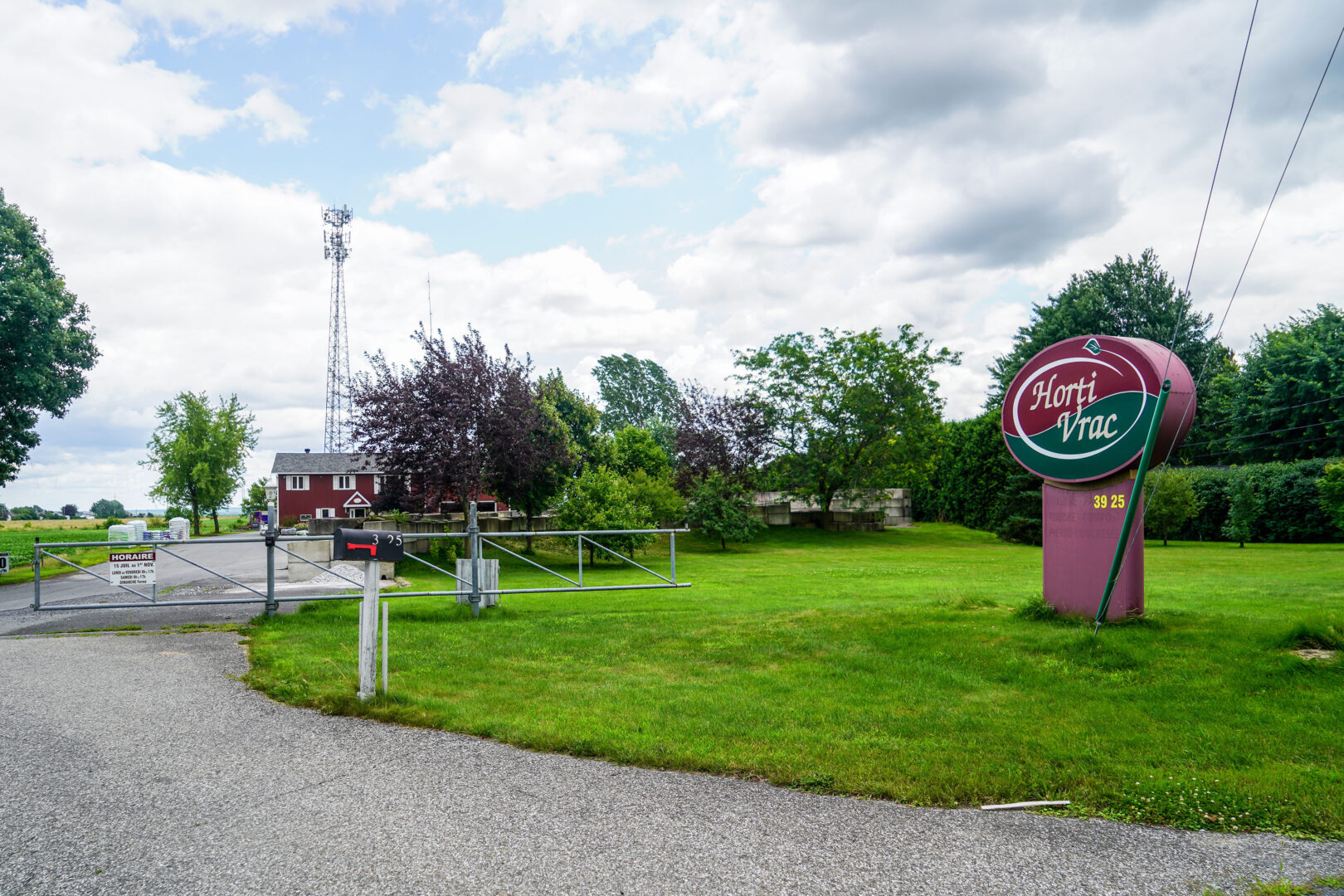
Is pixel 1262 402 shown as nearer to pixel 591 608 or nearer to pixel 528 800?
pixel 591 608

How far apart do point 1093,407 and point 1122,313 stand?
39857mm

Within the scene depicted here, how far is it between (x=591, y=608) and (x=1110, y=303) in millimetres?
41450

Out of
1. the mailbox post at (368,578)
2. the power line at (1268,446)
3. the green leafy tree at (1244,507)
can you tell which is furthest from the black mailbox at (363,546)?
the power line at (1268,446)

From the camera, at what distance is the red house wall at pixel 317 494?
55.2 meters

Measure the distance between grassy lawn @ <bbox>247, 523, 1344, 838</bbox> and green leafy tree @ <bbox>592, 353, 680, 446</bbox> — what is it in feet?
215

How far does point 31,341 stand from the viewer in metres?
17.4

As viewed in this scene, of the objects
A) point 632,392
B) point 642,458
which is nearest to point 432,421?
point 642,458

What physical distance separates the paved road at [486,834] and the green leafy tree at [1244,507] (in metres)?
28.8

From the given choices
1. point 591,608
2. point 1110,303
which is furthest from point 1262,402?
point 591,608

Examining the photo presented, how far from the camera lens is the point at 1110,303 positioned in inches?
1674

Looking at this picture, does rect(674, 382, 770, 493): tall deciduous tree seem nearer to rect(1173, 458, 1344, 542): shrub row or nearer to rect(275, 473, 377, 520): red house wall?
rect(1173, 458, 1344, 542): shrub row

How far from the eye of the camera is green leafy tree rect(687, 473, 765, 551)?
91.1ft

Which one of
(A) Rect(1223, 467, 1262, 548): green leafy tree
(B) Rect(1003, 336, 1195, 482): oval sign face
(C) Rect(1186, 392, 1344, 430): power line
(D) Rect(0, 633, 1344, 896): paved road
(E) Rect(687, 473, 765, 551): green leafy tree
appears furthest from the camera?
(C) Rect(1186, 392, 1344, 430): power line

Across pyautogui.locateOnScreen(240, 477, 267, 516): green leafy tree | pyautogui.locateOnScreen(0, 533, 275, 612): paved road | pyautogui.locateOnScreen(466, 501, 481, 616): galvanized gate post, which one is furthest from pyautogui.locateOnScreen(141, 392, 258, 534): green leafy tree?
pyautogui.locateOnScreen(466, 501, 481, 616): galvanized gate post
